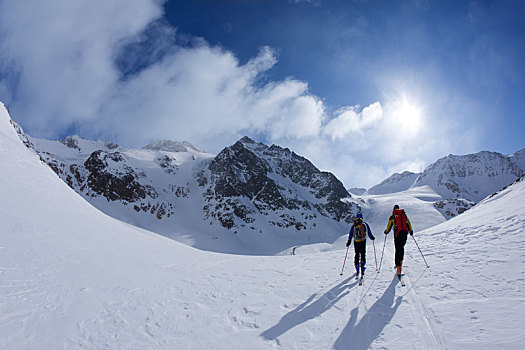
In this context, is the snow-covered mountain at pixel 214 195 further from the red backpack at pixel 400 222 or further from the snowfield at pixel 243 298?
the red backpack at pixel 400 222

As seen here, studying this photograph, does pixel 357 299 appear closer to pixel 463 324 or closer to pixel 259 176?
pixel 463 324

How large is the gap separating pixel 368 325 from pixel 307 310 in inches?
58.7

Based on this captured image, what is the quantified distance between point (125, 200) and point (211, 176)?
43202 mm

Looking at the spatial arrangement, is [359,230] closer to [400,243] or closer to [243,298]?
[400,243]

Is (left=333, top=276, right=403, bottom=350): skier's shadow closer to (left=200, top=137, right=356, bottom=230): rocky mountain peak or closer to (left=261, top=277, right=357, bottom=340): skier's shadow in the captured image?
(left=261, top=277, right=357, bottom=340): skier's shadow

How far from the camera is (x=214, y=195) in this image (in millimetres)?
118438

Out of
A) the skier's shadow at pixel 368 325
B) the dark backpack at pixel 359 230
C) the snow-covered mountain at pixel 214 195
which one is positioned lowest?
the skier's shadow at pixel 368 325

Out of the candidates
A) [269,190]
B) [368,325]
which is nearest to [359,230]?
[368,325]

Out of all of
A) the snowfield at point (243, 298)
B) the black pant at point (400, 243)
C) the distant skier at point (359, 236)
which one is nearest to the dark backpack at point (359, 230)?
the distant skier at point (359, 236)

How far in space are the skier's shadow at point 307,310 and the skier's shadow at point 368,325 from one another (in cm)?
79

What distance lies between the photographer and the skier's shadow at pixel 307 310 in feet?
17.1

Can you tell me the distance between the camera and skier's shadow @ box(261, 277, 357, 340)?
206 inches

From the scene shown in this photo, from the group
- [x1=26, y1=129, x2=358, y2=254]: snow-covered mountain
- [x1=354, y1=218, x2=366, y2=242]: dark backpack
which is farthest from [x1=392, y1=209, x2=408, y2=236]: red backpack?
[x1=26, y1=129, x2=358, y2=254]: snow-covered mountain

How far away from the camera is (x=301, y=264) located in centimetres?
1225
